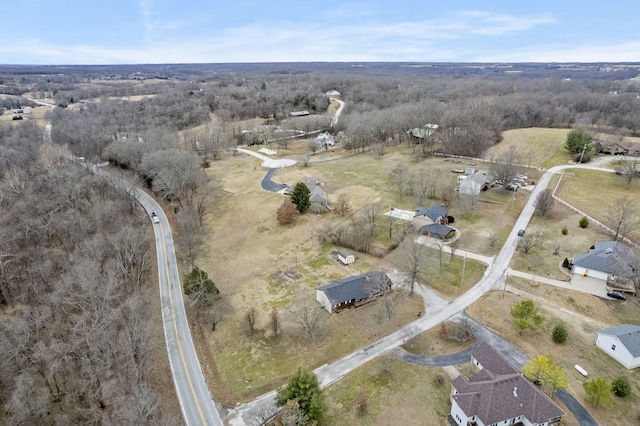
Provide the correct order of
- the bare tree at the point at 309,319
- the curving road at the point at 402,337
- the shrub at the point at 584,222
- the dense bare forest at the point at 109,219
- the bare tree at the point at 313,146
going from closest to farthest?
the curving road at the point at 402,337, the dense bare forest at the point at 109,219, the bare tree at the point at 309,319, the shrub at the point at 584,222, the bare tree at the point at 313,146

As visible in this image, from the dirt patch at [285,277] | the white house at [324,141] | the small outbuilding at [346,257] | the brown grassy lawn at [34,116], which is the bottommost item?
the dirt patch at [285,277]

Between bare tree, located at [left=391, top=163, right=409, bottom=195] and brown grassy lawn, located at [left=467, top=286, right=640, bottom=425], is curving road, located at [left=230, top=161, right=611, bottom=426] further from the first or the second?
bare tree, located at [left=391, top=163, right=409, bottom=195]

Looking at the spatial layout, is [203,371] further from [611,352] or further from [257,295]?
[611,352]

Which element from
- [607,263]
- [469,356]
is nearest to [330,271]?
[469,356]

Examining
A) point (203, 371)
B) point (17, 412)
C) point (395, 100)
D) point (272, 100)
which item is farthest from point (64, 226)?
point (395, 100)

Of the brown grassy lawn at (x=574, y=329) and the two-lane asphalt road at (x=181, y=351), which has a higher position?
the brown grassy lawn at (x=574, y=329)

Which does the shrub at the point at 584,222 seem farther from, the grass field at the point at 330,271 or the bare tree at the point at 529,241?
the bare tree at the point at 529,241

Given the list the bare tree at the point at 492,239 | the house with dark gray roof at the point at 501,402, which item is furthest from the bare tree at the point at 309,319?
the bare tree at the point at 492,239
